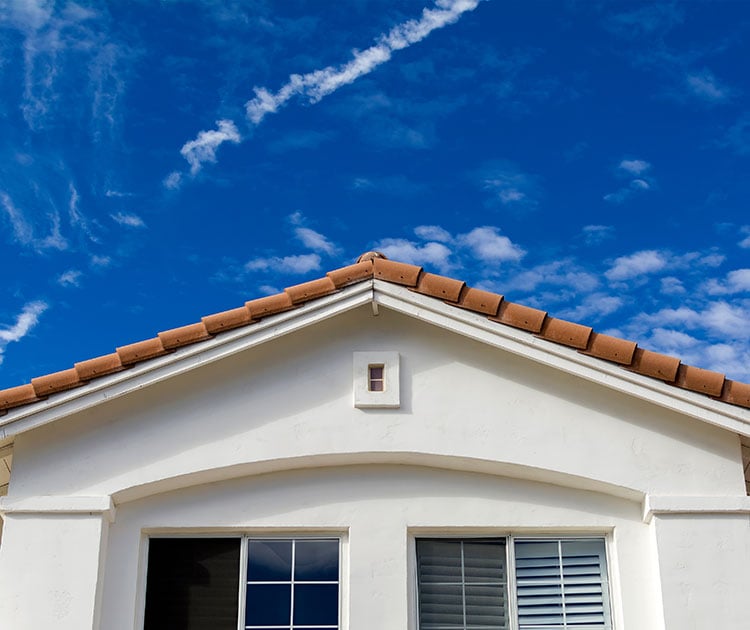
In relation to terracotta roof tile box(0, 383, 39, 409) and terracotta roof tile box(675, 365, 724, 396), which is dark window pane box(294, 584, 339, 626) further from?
terracotta roof tile box(675, 365, 724, 396)

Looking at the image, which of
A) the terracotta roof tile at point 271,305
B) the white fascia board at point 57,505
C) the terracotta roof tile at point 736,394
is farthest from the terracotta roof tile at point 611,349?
the white fascia board at point 57,505

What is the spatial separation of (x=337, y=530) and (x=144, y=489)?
5.63ft

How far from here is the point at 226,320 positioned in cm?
1101

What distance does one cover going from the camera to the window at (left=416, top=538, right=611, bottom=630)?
10797mm

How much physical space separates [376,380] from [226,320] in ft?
4.75

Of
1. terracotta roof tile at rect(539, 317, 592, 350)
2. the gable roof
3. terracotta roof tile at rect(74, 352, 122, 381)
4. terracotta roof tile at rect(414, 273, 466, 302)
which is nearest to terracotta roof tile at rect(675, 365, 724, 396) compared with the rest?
the gable roof

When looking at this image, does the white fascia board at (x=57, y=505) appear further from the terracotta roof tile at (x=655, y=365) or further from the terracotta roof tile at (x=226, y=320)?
the terracotta roof tile at (x=655, y=365)

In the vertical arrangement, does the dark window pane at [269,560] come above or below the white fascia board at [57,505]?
below

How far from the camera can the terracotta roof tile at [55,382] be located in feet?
35.5

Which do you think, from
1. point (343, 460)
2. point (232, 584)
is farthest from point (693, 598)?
point (232, 584)

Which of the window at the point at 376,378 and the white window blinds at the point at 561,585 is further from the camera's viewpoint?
the window at the point at 376,378

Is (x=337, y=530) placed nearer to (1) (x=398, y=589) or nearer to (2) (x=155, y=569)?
(1) (x=398, y=589)

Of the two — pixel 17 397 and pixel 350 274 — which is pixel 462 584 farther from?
pixel 17 397

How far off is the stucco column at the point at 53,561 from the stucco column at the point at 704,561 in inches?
186
